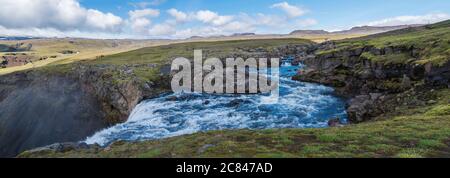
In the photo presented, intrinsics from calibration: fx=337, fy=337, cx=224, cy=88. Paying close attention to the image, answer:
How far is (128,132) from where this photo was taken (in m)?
44.1

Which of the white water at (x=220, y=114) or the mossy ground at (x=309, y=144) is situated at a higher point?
the mossy ground at (x=309, y=144)

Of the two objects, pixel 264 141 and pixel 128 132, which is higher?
pixel 264 141

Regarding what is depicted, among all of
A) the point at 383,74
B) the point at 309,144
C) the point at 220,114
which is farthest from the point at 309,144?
the point at 383,74

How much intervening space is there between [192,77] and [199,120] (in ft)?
96.1

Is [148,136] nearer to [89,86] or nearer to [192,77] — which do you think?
[192,77]

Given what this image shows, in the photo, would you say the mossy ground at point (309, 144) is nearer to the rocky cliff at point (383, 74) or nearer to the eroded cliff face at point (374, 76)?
the rocky cliff at point (383, 74)

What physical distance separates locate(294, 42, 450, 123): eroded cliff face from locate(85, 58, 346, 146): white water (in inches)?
165

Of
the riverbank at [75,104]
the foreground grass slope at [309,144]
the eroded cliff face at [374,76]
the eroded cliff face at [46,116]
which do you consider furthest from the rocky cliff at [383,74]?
the eroded cliff face at [46,116]

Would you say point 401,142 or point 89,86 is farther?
point 89,86

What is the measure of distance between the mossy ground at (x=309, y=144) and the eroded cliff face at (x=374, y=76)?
17.3 m

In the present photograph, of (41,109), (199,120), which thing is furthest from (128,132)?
(41,109)

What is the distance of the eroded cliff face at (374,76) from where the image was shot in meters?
43.4

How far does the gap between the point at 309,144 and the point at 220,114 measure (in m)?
28.8
